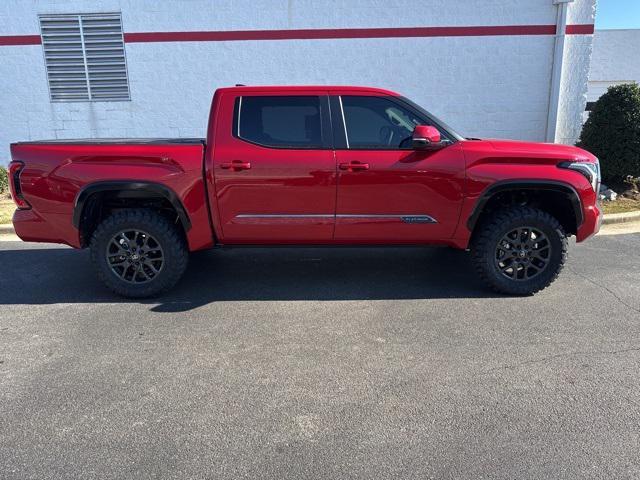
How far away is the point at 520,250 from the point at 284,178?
2350mm

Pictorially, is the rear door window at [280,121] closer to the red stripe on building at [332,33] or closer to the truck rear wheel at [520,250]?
the truck rear wheel at [520,250]

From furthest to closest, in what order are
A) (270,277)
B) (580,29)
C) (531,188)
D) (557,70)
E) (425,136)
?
(557,70) → (580,29) → (270,277) → (531,188) → (425,136)

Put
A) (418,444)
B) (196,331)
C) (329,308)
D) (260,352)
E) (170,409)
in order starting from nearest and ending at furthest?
(418,444) < (170,409) < (260,352) < (196,331) < (329,308)

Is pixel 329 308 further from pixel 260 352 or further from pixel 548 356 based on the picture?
pixel 548 356

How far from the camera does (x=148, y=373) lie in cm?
326

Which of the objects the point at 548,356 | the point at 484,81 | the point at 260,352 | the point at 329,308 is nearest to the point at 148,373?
the point at 260,352

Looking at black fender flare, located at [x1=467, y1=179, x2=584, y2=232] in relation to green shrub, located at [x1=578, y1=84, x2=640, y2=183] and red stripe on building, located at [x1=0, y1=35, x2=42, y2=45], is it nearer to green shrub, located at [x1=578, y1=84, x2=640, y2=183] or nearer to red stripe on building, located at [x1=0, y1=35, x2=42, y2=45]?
green shrub, located at [x1=578, y1=84, x2=640, y2=183]

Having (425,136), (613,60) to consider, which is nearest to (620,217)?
(425,136)

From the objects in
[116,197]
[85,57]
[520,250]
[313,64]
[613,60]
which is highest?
[613,60]

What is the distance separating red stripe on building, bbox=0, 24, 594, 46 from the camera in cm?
1041

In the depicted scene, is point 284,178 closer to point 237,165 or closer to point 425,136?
point 237,165

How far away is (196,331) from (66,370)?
3.16 feet

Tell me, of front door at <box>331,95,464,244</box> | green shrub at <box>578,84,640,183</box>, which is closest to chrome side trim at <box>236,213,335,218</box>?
front door at <box>331,95,464,244</box>

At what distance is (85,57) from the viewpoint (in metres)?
10.7
